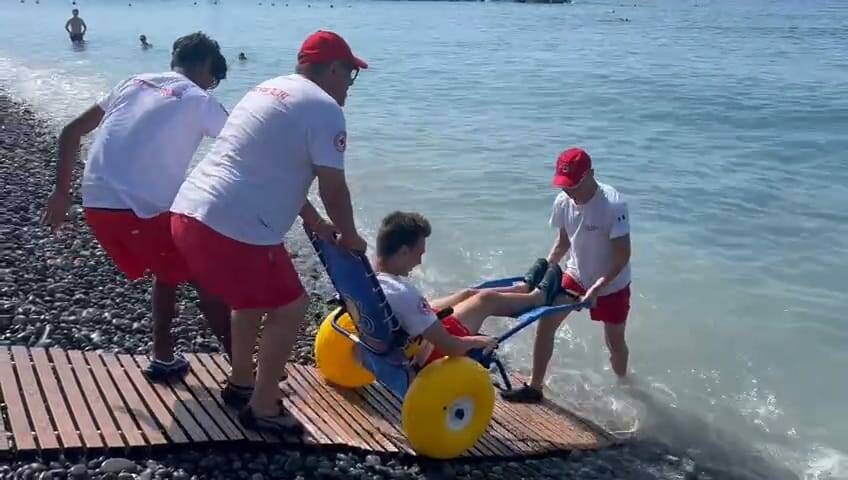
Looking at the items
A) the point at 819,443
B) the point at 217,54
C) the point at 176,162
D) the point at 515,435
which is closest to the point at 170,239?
the point at 176,162

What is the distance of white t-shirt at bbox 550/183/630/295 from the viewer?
5.80 meters

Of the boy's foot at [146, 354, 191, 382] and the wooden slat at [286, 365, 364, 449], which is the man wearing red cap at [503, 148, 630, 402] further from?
the boy's foot at [146, 354, 191, 382]

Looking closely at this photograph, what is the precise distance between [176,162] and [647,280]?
6.18m

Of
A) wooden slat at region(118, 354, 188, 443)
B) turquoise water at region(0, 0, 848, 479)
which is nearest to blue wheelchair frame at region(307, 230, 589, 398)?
wooden slat at region(118, 354, 188, 443)

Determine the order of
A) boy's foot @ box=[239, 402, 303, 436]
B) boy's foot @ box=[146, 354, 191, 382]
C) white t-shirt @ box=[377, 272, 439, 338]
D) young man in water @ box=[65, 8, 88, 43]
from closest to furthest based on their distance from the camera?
boy's foot @ box=[239, 402, 303, 436], white t-shirt @ box=[377, 272, 439, 338], boy's foot @ box=[146, 354, 191, 382], young man in water @ box=[65, 8, 88, 43]

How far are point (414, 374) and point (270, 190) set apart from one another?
1375mm

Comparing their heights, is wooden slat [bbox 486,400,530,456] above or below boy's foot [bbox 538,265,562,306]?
below

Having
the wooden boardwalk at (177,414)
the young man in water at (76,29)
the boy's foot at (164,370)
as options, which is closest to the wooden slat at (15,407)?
the wooden boardwalk at (177,414)

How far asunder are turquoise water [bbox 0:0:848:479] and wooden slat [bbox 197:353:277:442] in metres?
2.69

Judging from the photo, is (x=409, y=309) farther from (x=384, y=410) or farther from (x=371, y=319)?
(x=384, y=410)

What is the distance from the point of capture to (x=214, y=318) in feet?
17.0

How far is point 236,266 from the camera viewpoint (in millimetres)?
4332

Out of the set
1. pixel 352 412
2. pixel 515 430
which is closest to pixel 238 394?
pixel 352 412

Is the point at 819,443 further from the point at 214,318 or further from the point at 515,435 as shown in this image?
the point at 214,318
